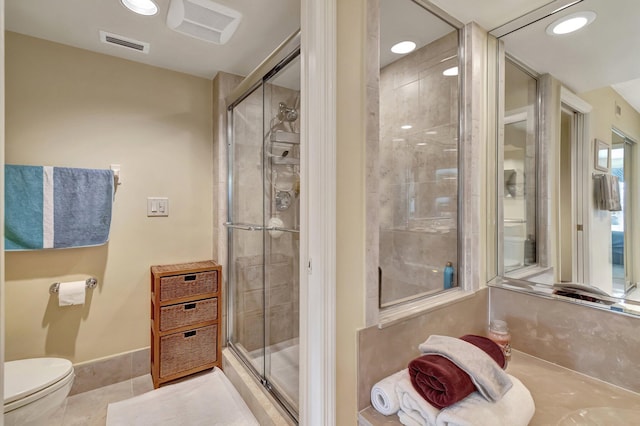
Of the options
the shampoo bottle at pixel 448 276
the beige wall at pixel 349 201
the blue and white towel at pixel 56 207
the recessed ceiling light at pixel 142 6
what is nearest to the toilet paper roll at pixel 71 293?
the blue and white towel at pixel 56 207

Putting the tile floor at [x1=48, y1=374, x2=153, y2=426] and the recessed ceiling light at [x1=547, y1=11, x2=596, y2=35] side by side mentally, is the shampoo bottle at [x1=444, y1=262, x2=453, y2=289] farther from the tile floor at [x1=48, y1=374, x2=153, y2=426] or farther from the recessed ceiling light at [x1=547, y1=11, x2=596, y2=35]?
the tile floor at [x1=48, y1=374, x2=153, y2=426]

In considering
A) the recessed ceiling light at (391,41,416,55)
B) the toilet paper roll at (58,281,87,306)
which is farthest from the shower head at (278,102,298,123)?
the toilet paper roll at (58,281,87,306)

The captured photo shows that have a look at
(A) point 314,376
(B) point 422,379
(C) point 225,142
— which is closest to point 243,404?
(A) point 314,376

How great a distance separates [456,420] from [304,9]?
1440 millimetres

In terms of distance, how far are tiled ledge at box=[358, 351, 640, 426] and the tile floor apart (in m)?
1.64

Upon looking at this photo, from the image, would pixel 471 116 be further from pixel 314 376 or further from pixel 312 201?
pixel 314 376

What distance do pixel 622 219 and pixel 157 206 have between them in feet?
8.50

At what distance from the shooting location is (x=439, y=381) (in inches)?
36.7

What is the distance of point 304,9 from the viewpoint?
3.45ft

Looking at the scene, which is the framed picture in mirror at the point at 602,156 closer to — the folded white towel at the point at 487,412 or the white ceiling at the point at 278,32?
the white ceiling at the point at 278,32

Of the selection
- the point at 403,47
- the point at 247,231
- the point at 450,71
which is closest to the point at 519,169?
the point at 450,71

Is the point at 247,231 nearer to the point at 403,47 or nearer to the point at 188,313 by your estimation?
the point at 188,313

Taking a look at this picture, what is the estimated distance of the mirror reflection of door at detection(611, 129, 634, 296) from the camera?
1.14 metres

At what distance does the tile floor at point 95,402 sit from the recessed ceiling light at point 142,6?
2.22 meters
